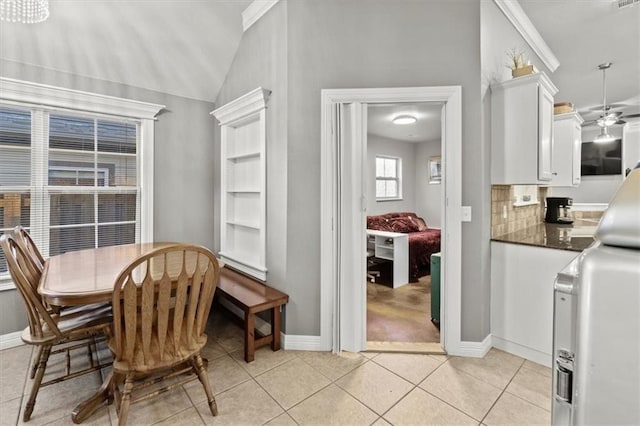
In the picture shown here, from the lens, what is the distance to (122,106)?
305 cm

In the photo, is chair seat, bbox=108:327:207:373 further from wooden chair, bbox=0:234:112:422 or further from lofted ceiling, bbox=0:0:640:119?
lofted ceiling, bbox=0:0:640:119

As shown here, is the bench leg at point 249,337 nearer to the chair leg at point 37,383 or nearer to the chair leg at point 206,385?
the chair leg at point 206,385

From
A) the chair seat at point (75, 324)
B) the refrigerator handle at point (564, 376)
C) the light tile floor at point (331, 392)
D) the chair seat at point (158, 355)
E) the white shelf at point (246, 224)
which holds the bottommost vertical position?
the light tile floor at point (331, 392)

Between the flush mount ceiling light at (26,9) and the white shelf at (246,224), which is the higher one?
the flush mount ceiling light at (26,9)

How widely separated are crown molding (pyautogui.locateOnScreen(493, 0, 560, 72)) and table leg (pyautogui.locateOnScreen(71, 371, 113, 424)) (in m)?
4.03

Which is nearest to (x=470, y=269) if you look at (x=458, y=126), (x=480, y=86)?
(x=458, y=126)

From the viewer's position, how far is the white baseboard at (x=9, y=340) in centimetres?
251

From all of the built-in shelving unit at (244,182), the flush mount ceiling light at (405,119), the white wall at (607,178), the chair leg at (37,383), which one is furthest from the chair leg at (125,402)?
the white wall at (607,178)

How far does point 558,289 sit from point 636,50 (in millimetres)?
4670

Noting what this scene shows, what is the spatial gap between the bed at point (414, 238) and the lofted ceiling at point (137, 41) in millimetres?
3459

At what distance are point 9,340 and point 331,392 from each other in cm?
280

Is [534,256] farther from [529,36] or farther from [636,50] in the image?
[636,50]

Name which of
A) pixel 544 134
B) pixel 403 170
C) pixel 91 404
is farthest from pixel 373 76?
pixel 403 170

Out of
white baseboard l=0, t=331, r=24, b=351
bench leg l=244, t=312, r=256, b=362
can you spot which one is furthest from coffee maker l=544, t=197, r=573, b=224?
white baseboard l=0, t=331, r=24, b=351
